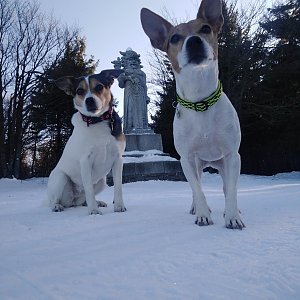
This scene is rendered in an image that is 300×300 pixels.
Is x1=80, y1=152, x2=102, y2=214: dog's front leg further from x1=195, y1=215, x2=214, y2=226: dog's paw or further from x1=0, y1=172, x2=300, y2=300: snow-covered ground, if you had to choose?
x1=195, y1=215, x2=214, y2=226: dog's paw

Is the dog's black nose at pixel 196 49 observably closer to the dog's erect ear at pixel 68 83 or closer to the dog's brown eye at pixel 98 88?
the dog's brown eye at pixel 98 88

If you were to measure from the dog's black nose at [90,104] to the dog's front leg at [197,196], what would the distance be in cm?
126

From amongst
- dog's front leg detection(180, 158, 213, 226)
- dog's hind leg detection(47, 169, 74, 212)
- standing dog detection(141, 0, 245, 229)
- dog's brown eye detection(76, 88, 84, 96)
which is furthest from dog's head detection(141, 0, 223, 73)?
dog's hind leg detection(47, 169, 74, 212)

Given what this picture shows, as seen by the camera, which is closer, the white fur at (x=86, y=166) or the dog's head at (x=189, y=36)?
the dog's head at (x=189, y=36)

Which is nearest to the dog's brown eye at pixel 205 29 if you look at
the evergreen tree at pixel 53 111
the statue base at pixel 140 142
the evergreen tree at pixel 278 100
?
the statue base at pixel 140 142

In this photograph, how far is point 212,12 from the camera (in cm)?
302

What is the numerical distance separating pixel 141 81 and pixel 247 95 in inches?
396

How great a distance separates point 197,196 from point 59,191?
5.44 ft

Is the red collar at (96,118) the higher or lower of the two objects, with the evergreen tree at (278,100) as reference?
lower

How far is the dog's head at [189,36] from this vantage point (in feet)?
8.79

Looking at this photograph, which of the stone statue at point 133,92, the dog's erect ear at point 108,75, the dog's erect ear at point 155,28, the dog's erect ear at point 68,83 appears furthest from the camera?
the stone statue at point 133,92

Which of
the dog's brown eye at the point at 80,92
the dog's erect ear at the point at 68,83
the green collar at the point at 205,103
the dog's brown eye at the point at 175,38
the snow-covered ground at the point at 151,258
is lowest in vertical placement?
the snow-covered ground at the point at 151,258

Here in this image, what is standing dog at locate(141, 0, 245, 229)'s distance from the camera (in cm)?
268

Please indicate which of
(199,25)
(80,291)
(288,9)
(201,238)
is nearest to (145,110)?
(199,25)
